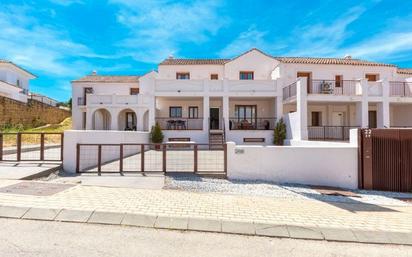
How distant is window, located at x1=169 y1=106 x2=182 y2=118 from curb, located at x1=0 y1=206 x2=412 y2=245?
1833 centimetres

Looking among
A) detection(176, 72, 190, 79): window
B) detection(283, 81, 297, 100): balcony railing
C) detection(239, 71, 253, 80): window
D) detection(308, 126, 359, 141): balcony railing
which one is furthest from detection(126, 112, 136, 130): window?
detection(308, 126, 359, 141): balcony railing

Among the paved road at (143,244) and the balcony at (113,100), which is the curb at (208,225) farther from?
the balcony at (113,100)

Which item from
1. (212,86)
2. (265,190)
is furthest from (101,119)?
(265,190)

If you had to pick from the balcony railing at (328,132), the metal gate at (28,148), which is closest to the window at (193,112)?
the balcony railing at (328,132)

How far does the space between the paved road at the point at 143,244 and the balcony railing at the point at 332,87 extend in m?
16.9

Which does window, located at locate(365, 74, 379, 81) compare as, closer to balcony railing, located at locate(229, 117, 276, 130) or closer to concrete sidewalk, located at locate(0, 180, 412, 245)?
balcony railing, located at locate(229, 117, 276, 130)

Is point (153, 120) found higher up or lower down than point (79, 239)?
higher up

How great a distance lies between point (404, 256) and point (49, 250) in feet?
16.9

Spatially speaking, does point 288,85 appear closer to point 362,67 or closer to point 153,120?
point 362,67

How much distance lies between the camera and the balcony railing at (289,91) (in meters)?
18.3

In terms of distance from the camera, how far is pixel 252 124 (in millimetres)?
21312

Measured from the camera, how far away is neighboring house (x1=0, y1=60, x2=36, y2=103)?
30.7 meters

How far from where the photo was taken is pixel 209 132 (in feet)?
63.0

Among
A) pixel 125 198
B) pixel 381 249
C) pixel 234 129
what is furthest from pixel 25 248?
pixel 234 129
